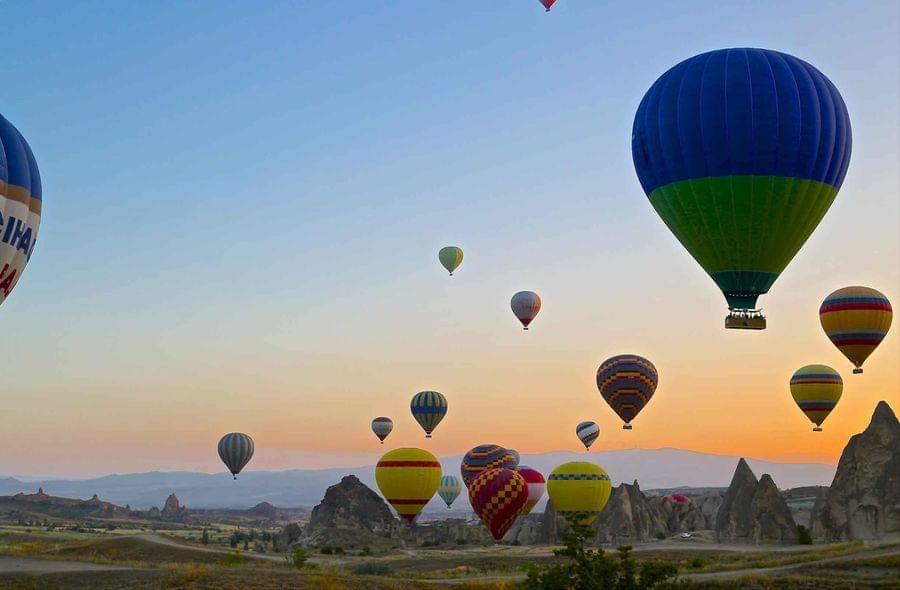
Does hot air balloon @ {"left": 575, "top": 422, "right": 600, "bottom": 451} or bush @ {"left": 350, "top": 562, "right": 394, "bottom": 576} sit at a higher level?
hot air balloon @ {"left": 575, "top": 422, "right": 600, "bottom": 451}

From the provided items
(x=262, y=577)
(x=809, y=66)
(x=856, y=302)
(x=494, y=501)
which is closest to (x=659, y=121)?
(x=809, y=66)

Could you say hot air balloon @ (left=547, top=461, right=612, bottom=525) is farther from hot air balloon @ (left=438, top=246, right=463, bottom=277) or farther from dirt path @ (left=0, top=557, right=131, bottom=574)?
dirt path @ (left=0, top=557, right=131, bottom=574)

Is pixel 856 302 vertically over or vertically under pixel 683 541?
over

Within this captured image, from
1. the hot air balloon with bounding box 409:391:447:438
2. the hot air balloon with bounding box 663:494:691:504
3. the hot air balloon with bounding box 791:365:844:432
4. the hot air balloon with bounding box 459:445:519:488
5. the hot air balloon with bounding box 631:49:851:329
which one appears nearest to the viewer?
the hot air balloon with bounding box 631:49:851:329

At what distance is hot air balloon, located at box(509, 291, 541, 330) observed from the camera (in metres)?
90.0

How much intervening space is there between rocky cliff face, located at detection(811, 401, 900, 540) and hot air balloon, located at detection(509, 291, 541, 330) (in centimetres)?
3324

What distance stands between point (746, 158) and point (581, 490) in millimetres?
37679

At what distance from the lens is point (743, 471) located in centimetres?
7256

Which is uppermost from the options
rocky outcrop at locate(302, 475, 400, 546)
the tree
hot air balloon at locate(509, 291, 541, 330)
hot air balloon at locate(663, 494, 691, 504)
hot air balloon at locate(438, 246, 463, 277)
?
hot air balloon at locate(438, 246, 463, 277)

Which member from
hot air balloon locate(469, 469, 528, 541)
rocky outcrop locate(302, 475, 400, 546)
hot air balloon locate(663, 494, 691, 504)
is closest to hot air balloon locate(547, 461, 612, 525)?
hot air balloon locate(469, 469, 528, 541)

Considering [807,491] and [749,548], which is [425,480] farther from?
[807,491]

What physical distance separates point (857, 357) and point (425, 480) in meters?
33.1

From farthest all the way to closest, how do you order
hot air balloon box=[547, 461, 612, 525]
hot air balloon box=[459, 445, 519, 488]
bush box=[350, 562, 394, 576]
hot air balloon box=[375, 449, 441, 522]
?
hot air balloon box=[459, 445, 519, 488]
hot air balloon box=[547, 461, 612, 525]
hot air balloon box=[375, 449, 441, 522]
bush box=[350, 562, 394, 576]

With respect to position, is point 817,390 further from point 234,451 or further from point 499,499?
point 234,451
